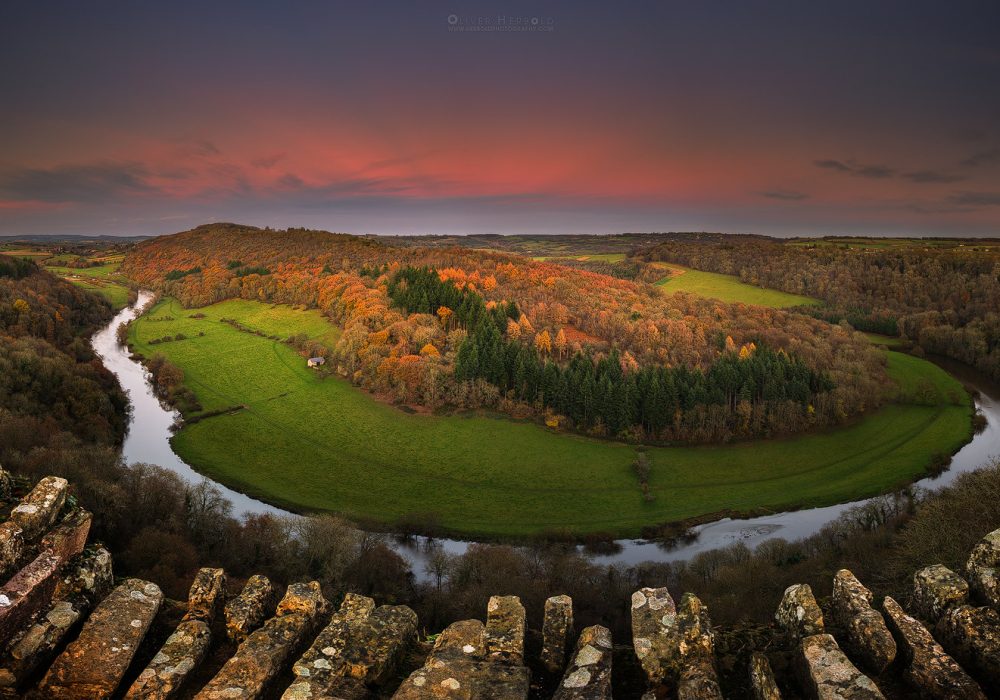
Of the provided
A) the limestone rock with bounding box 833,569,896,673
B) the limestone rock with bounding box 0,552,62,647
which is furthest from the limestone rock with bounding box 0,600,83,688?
the limestone rock with bounding box 833,569,896,673

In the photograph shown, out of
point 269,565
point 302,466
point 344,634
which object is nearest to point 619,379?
point 302,466

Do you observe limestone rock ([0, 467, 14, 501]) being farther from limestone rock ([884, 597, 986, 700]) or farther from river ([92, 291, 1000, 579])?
river ([92, 291, 1000, 579])

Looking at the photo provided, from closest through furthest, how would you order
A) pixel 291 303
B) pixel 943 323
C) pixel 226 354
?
pixel 226 354 < pixel 943 323 < pixel 291 303

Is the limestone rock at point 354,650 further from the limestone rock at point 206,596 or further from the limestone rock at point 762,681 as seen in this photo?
the limestone rock at point 762,681

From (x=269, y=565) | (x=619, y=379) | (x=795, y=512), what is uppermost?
(x=619, y=379)

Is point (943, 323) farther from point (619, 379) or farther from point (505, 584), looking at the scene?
point (505, 584)

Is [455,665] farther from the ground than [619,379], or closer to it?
farther from the ground

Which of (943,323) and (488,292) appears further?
(943,323)

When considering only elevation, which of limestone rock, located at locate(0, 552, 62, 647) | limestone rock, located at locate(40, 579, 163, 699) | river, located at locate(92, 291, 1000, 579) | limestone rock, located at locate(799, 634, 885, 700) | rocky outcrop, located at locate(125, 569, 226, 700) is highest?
limestone rock, located at locate(0, 552, 62, 647)
